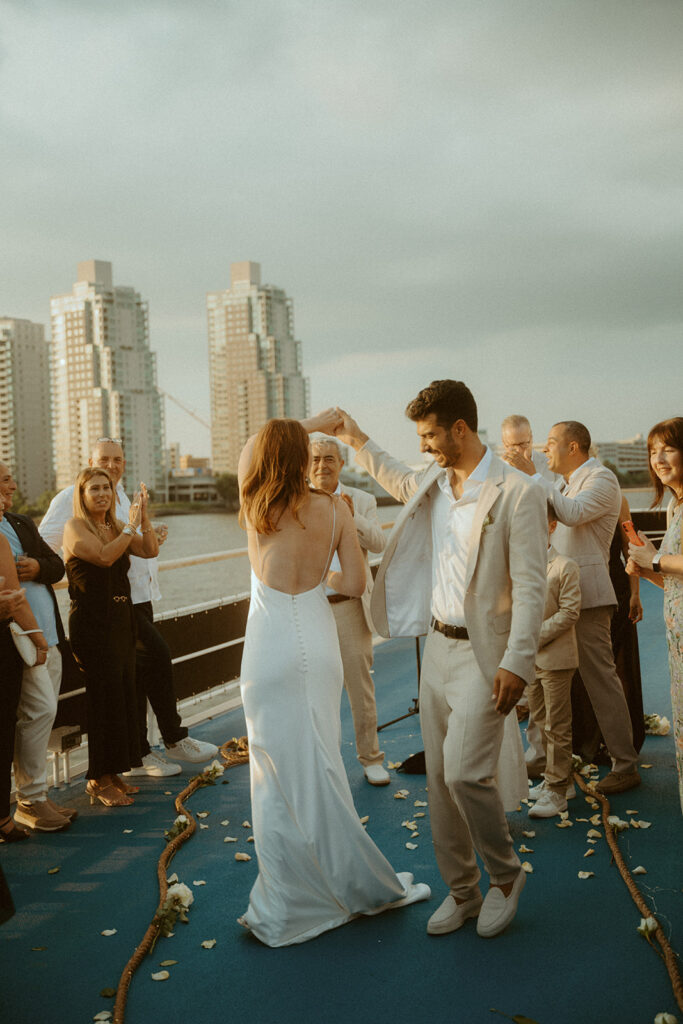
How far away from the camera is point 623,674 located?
14.5ft

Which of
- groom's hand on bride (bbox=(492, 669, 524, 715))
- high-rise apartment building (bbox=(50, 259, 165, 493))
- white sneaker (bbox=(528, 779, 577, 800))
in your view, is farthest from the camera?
high-rise apartment building (bbox=(50, 259, 165, 493))

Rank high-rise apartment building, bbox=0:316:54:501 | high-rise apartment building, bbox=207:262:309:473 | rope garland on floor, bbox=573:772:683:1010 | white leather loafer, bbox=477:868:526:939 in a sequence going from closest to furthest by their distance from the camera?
rope garland on floor, bbox=573:772:683:1010 → white leather loafer, bbox=477:868:526:939 → high-rise apartment building, bbox=0:316:54:501 → high-rise apartment building, bbox=207:262:309:473

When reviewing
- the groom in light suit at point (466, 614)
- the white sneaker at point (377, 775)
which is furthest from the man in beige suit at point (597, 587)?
the groom in light suit at point (466, 614)

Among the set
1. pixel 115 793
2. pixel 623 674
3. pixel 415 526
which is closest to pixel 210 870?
pixel 115 793

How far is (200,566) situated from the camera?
162 ft

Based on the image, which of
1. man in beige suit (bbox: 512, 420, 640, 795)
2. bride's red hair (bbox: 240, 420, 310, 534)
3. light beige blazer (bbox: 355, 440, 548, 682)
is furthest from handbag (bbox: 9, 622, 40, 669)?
man in beige suit (bbox: 512, 420, 640, 795)

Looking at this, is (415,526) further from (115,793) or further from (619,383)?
(619,383)

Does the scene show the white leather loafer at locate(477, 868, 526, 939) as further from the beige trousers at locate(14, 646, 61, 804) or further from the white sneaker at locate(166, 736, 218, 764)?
the white sneaker at locate(166, 736, 218, 764)

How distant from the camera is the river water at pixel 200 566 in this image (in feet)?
143

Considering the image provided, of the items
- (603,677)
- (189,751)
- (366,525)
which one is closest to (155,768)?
(189,751)

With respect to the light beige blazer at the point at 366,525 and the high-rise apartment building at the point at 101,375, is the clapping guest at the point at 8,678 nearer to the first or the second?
the light beige blazer at the point at 366,525

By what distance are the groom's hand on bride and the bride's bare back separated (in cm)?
64

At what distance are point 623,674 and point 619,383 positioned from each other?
18462mm

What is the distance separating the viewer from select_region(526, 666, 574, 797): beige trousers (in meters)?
3.79
